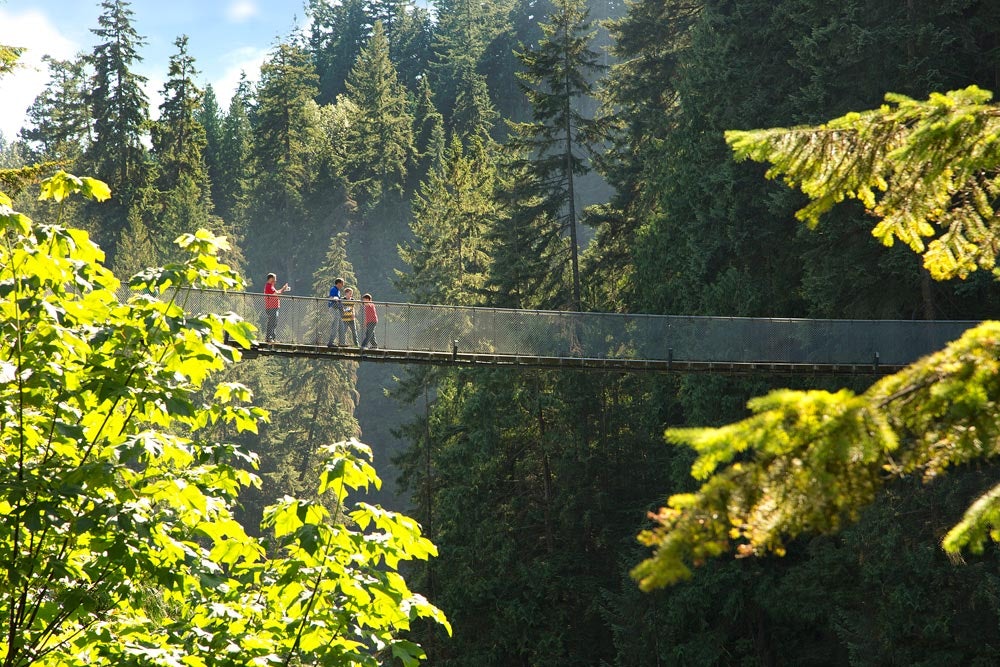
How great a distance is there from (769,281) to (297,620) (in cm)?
1622

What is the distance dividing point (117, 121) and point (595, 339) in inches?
1389

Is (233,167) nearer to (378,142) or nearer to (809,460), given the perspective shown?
(378,142)

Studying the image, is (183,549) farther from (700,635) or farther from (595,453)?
(595,453)

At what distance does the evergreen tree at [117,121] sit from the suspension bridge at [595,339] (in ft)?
103

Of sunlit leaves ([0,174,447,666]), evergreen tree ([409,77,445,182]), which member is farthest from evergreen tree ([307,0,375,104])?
sunlit leaves ([0,174,447,666])

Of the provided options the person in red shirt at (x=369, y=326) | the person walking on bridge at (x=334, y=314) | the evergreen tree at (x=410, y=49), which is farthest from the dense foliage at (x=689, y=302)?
the evergreen tree at (x=410, y=49)

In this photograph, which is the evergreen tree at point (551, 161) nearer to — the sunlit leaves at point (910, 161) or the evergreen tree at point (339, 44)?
the sunlit leaves at point (910, 161)

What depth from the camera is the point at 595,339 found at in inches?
582

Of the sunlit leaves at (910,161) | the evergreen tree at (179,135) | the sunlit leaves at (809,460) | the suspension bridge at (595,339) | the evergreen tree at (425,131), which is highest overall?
the evergreen tree at (425,131)

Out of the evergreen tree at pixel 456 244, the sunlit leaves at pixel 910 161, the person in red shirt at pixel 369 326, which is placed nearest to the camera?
the sunlit leaves at pixel 910 161

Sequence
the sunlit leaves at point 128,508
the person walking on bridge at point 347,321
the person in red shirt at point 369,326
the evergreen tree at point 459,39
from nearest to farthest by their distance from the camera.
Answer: the sunlit leaves at point 128,508
the person in red shirt at point 369,326
the person walking on bridge at point 347,321
the evergreen tree at point 459,39

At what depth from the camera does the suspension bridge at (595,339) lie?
13805mm

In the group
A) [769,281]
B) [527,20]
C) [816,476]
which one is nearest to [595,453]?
[769,281]

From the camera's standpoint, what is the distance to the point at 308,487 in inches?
1479
